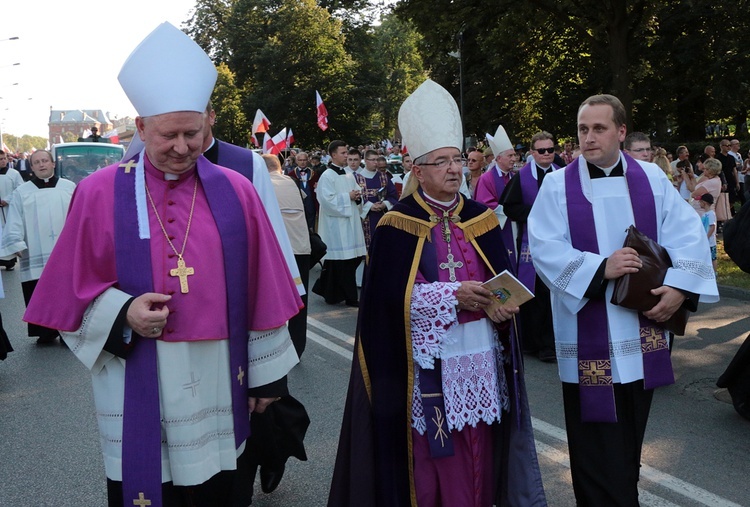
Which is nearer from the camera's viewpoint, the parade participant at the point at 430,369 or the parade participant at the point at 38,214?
the parade participant at the point at 430,369

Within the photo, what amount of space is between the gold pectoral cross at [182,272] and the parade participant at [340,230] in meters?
7.86

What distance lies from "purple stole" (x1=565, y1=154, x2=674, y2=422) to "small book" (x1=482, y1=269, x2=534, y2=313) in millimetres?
709

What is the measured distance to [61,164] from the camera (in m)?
20.0

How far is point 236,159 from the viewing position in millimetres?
4047

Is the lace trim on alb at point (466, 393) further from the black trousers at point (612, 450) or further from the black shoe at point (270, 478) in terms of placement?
the black shoe at point (270, 478)

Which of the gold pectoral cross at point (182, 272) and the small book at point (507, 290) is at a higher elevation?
the gold pectoral cross at point (182, 272)

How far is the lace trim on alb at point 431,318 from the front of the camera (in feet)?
10.9

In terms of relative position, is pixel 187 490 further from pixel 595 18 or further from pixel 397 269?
pixel 595 18

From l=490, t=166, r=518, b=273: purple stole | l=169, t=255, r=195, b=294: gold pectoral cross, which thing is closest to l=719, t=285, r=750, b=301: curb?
l=490, t=166, r=518, b=273: purple stole

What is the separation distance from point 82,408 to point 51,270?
392 centimetres

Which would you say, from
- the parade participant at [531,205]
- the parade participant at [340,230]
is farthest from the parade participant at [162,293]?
the parade participant at [340,230]

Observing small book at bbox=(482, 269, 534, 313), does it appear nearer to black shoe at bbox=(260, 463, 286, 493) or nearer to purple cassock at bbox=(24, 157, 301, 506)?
purple cassock at bbox=(24, 157, 301, 506)

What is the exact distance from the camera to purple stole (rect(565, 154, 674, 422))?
12.2 feet

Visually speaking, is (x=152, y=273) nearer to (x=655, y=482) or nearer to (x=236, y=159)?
(x=236, y=159)
